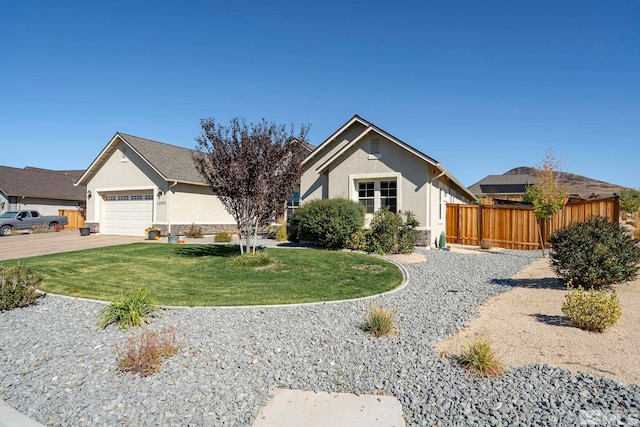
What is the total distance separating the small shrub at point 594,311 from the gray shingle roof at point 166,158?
760 inches

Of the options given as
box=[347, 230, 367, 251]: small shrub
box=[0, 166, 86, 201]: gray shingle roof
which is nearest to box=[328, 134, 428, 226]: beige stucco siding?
box=[347, 230, 367, 251]: small shrub

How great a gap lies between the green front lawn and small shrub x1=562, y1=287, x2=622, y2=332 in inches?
149

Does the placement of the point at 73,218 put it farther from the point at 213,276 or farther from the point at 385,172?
the point at 385,172

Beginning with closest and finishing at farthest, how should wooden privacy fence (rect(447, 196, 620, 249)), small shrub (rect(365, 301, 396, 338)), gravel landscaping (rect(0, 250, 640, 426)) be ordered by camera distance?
gravel landscaping (rect(0, 250, 640, 426)), small shrub (rect(365, 301, 396, 338)), wooden privacy fence (rect(447, 196, 620, 249))

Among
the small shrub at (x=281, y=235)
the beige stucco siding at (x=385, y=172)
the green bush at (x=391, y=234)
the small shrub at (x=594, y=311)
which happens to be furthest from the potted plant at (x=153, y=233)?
the small shrub at (x=594, y=311)

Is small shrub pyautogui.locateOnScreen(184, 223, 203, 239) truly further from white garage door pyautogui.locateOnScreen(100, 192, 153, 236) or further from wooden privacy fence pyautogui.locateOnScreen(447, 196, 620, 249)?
wooden privacy fence pyautogui.locateOnScreen(447, 196, 620, 249)

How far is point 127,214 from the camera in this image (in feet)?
77.6

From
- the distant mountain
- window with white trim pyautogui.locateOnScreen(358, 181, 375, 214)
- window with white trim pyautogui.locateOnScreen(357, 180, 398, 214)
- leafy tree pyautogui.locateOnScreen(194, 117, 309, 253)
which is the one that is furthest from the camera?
the distant mountain

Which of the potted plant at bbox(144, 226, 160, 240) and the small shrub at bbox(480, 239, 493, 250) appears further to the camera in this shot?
the potted plant at bbox(144, 226, 160, 240)

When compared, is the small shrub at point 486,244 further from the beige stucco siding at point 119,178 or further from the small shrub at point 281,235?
the beige stucco siding at point 119,178

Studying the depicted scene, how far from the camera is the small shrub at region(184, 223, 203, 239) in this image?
2194cm

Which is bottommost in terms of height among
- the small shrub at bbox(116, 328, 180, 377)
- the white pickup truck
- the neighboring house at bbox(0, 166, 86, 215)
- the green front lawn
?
the small shrub at bbox(116, 328, 180, 377)

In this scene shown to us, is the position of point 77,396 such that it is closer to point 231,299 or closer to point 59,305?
point 231,299

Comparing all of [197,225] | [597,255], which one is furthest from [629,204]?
[197,225]
